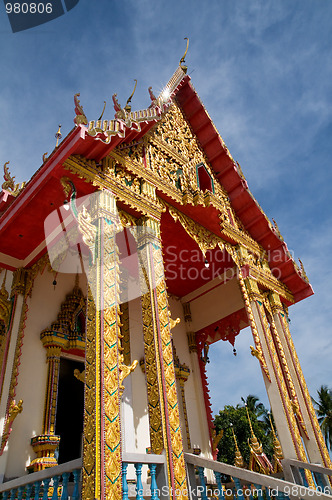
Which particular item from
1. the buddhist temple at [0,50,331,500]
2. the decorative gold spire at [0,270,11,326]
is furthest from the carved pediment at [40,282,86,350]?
the decorative gold spire at [0,270,11,326]

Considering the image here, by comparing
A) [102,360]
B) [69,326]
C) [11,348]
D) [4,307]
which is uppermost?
[4,307]

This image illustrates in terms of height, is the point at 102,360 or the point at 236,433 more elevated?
the point at 236,433

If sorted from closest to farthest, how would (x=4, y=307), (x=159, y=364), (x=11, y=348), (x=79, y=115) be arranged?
1. (x=159, y=364)
2. (x=79, y=115)
3. (x=11, y=348)
4. (x=4, y=307)

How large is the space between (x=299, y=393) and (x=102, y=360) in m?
4.67

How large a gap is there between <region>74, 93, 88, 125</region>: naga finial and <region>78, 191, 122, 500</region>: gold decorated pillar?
2.94 feet

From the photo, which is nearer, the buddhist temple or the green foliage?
the buddhist temple

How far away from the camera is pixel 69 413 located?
6.58 m

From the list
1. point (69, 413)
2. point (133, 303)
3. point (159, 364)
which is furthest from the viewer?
point (133, 303)

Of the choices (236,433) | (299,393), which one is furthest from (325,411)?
(299,393)

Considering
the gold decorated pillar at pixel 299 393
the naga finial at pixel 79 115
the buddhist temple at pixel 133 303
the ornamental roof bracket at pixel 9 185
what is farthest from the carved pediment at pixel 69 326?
the gold decorated pillar at pixel 299 393

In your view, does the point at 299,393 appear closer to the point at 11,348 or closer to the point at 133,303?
the point at 133,303

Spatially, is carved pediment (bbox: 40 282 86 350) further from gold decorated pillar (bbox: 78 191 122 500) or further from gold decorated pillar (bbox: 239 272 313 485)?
gold decorated pillar (bbox: 239 272 313 485)

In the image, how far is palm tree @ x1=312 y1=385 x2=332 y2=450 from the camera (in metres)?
26.7

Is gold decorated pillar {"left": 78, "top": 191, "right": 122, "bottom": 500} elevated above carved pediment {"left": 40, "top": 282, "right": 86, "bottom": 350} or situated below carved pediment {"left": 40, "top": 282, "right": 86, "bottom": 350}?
below
